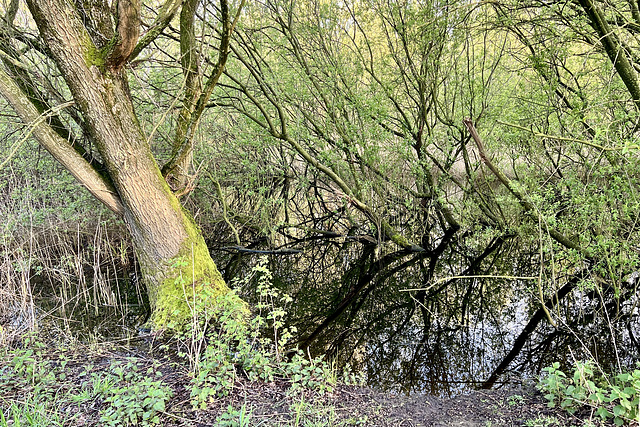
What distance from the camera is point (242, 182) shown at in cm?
887

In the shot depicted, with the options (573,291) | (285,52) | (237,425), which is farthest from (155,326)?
(573,291)

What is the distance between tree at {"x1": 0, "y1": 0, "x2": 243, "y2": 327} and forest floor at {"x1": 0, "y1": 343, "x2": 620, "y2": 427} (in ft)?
3.19

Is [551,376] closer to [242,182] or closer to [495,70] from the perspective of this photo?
[495,70]

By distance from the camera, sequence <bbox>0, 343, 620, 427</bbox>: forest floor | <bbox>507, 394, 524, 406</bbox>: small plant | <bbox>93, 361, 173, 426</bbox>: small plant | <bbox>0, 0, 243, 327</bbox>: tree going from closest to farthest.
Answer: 1. <bbox>93, 361, 173, 426</bbox>: small plant
2. <bbox>0, 343, 620, 427</bbox>: forest floor
3. <bbox>507, 394, 524, 406</bbox>: small plant
4. <bbox>0, 0, 243, 327</bbox>: tree

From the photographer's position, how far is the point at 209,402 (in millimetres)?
3135

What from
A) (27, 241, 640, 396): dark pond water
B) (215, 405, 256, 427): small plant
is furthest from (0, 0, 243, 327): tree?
(215, 405, 256, 427): small plant

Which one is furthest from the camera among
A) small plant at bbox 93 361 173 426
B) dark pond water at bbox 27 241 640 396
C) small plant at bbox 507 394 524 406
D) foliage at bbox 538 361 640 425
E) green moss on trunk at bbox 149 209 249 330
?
green moss on trunk at bbox 149 209 249 330

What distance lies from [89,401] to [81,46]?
3443 mm

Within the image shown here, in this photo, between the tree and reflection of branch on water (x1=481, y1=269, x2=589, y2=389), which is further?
reflection of branch on water (x1=481, y1=269, x2=589, y2=389)

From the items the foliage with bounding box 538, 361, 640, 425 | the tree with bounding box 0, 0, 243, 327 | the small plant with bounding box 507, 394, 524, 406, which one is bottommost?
the small plant with bounding box 507, 394, 524, 406

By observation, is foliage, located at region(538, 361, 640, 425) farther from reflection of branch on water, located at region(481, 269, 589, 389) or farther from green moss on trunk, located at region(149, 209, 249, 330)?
green moss on trunk, located at region(149, 209, 249, 330)

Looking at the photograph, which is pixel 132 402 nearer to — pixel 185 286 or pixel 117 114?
pixel 185 286

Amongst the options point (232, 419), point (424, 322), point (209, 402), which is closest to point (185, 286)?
point (209, 402)

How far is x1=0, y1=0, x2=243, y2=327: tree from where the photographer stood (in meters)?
4.09
